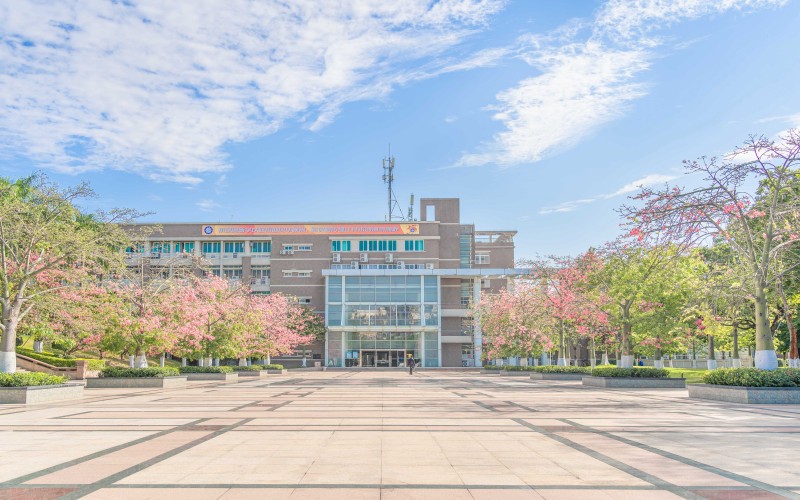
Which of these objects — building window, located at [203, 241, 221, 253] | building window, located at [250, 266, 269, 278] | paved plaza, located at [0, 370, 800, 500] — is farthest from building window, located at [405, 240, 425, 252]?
paved plaza, located at [0, 370, 800, 500]

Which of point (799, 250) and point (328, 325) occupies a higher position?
point (799, 250)

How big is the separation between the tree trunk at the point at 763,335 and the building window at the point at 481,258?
72592 mm

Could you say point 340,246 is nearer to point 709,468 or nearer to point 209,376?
point 209,376

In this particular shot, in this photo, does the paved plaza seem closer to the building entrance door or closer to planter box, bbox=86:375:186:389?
planter box, bbox=86:375:186:389

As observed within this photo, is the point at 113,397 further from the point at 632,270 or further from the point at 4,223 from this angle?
the point at 632,270

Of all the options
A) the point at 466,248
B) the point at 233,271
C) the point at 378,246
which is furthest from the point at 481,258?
the point at 233,271

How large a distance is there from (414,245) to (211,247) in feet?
90.0

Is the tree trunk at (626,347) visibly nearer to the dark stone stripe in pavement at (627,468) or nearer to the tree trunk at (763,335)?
the tree trunk at (763,335)

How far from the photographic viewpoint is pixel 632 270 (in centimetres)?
3086

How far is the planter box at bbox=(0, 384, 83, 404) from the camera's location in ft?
68.3

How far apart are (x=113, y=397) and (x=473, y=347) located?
58694 mm

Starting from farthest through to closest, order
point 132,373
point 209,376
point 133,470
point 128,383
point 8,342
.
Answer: point 209,376 < point 132,373 < point 128,383 < point 8,342 < point 133,470

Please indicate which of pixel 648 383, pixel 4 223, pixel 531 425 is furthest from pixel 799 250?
pixel 4 223

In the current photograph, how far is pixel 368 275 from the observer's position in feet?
253
